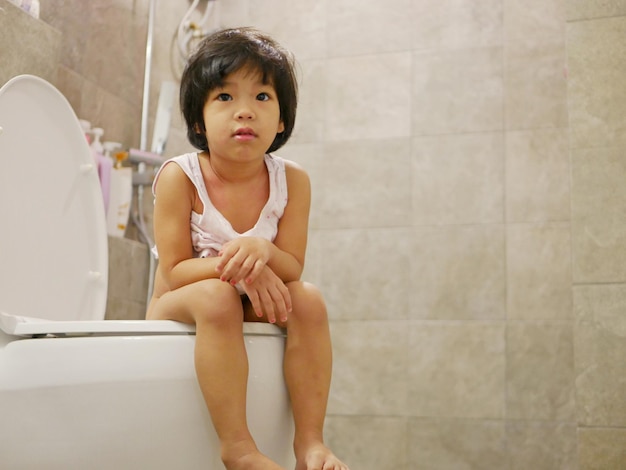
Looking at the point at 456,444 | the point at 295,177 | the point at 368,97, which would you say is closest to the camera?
the point at 295,177

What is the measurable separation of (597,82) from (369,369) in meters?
0.92

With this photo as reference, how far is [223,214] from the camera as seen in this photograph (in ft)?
3.81

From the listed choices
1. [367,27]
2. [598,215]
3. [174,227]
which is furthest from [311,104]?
[174,227]

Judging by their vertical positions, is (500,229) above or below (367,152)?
below

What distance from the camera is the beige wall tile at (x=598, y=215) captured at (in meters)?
1.72

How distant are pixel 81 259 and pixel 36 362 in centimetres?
51

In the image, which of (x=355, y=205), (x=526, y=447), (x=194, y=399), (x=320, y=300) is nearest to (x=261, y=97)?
(x=320, y=300)

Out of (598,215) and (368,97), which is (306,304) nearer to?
(598,215)

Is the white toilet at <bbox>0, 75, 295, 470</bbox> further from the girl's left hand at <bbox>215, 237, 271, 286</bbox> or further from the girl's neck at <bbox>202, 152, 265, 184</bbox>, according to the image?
the girl's neck at <bbox>202, 152, 265, 184</bbox>

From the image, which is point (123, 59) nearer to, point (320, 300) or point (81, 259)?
point (81, 259)

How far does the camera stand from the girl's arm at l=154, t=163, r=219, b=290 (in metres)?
1.06

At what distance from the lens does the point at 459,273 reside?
2.07 m

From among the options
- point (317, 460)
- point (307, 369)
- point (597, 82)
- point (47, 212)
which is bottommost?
point (317, 460)

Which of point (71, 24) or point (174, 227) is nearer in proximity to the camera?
point (174, 227)
